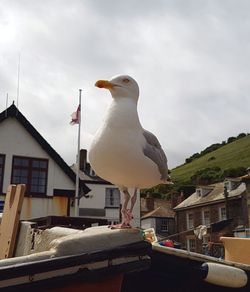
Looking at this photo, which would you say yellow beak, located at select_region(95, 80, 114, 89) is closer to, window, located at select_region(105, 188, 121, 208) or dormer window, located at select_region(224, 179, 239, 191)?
window, located at select_region(105, 188, 121, 208)

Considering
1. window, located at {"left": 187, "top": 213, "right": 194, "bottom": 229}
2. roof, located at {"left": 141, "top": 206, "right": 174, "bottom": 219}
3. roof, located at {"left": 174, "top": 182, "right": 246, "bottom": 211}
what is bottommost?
window, located at {"left": 187, "top": 213, "right": 194, "bottom": 229}

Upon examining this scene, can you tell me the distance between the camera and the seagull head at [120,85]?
136 inches

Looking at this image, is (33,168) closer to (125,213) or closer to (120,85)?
(120,85)

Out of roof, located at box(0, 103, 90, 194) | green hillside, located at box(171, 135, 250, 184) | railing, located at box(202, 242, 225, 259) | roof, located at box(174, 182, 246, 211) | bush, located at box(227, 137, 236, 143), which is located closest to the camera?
railing, located at box(202, 242, 225, 259)

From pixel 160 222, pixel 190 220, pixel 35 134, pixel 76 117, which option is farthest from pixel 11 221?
pixel 160 222

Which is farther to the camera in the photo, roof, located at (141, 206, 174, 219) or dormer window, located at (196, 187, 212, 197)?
roof, located at (141, 206, 174, 219)

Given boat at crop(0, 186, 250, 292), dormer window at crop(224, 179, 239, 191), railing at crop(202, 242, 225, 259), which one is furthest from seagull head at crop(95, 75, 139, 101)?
dormer window at crop(224, 179, 239, 191)

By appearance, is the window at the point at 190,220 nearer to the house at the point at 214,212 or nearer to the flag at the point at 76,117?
the house at the point at 214,212

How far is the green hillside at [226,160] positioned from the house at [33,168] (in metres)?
74.1

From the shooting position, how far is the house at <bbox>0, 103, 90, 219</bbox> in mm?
16031

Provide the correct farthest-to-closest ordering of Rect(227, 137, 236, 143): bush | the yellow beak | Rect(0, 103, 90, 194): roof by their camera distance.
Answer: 1. Rect(227, 137, 236, 143): bush
2. Rect(0, 103, 90, 194): roof
3. the yellow beak

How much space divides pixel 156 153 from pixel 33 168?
45.2 feet

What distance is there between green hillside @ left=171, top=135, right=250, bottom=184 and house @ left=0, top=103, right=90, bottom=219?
74.1 meters

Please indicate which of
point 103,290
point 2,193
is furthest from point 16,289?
point 2,193
